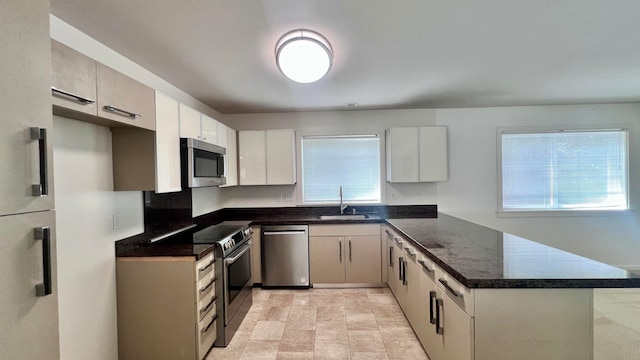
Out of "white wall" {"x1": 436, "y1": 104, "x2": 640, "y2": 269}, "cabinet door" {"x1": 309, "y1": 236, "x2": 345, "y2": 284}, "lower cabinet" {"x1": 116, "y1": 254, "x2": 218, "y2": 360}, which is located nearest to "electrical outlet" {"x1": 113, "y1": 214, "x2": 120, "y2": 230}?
"lower cabinet" {"x1": 116, "y1": 254, "x2": 218, "y2": 360}

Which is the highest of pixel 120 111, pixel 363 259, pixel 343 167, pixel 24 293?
pixel 120 111

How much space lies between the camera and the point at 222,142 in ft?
10.8

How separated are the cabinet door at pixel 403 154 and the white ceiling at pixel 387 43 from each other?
63 centimetres

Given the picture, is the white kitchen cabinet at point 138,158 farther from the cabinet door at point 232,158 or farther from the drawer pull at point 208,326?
the cabinet door at point 232,158

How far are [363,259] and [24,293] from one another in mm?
3057

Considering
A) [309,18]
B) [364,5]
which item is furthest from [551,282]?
[309,18]

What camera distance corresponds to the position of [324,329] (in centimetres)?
259

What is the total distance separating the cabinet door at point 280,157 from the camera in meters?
3.77

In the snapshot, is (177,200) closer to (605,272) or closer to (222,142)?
(222,142)

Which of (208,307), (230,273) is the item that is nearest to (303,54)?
(230,273)

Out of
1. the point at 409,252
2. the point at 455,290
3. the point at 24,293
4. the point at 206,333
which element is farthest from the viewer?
the point at 409,252

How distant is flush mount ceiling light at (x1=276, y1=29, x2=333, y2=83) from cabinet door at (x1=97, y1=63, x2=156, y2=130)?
983mm

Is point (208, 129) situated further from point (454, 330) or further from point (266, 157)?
point (454, 330)

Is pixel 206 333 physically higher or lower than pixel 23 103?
lower
